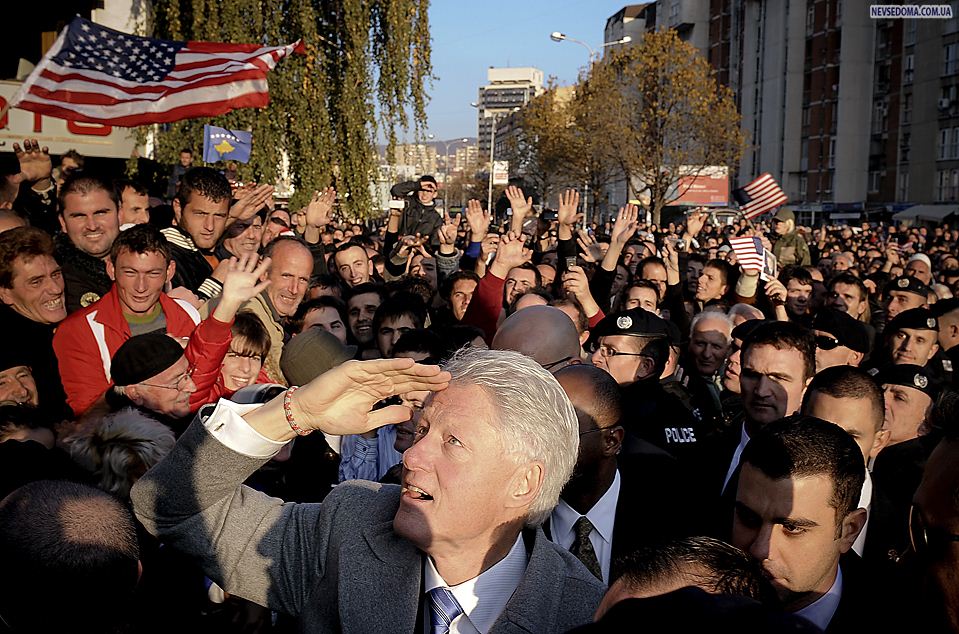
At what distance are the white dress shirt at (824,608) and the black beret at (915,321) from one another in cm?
418

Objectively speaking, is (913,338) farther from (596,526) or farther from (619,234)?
(596,526)

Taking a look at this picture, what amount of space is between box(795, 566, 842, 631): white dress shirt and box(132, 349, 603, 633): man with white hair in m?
0.88

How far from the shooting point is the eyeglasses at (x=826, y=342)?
236 inches

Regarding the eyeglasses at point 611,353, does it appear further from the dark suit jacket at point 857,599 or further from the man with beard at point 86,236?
the man with beard at point 86,236

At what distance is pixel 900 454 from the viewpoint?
179 inches

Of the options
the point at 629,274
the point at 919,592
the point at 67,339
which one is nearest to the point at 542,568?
the point at 919,592

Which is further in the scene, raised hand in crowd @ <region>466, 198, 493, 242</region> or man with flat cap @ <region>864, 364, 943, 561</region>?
raised hand in crowd @ <region>466, 198, 493, 242</region>

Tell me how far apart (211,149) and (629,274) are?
5.91 metres

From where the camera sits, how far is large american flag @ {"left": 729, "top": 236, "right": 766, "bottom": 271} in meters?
8.55

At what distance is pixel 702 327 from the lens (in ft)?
21.1

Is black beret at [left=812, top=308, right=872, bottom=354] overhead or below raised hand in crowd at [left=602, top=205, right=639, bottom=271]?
below

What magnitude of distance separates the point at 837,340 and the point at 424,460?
4483 mm

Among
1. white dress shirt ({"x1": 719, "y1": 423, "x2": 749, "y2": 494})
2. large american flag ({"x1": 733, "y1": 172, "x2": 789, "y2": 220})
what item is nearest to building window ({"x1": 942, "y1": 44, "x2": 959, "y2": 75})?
large american flag ({"x1": 733, "y1": 172, "x2": 789, "y2": 220})

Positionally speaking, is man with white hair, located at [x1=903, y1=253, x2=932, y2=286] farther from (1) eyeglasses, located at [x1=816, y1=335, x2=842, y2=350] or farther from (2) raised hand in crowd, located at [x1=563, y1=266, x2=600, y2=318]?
(2) raised hand in crowd, located at [x1=563, y1=266, x2=600, y2=318]
